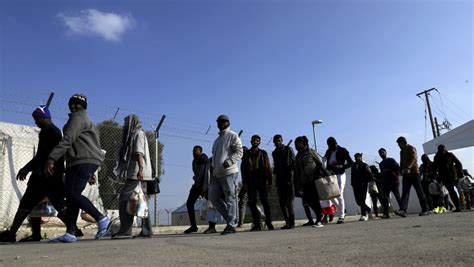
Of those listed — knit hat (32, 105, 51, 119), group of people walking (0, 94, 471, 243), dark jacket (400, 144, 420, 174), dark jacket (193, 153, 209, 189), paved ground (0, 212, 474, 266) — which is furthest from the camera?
dark jacket (400, 144, 420, 174)

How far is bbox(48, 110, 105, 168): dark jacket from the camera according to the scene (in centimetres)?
508

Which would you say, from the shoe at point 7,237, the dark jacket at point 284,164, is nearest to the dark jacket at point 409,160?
the dark jacket at point 284,164

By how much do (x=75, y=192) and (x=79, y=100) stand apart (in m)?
1.19

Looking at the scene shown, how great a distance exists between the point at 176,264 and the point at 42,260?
1.18m

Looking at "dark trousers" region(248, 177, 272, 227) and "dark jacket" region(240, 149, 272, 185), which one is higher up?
"dark jacket" region(240, 149, 272, 185)

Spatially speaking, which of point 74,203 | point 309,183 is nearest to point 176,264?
point 74,203

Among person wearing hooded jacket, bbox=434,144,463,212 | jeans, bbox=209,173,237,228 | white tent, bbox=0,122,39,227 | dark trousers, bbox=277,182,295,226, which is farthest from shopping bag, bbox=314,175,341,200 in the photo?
white tent, bbox=0,122,39,227

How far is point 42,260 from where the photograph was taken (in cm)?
318

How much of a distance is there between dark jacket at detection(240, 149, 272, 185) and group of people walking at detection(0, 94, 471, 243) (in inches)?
0.7

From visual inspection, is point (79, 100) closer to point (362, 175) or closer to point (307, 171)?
point (307, 171)

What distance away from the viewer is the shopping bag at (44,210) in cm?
575

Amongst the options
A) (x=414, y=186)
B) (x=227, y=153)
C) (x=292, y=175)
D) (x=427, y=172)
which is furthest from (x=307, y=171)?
(x=427, y=172)

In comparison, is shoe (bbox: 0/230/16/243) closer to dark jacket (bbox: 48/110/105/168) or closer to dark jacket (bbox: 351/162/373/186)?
dark jacket (bbox: 48/110/105/168)

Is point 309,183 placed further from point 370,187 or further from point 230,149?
point 370,187
